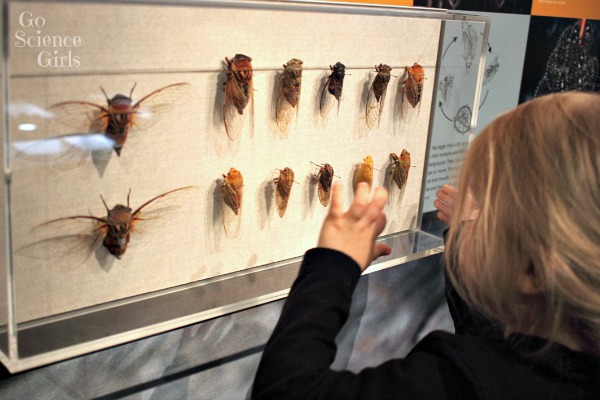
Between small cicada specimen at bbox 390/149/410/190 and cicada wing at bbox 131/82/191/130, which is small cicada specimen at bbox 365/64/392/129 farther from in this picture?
cicada wing at bbox 131/82/191/130

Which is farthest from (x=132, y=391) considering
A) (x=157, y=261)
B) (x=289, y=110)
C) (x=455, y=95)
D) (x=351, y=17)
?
(x=455, y=95)

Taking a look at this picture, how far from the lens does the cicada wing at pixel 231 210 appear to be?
1498 mm

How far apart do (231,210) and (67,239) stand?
41 centimetres

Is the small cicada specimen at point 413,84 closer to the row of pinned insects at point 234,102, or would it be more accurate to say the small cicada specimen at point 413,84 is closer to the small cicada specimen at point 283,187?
the row of pinned insects at point 234,102

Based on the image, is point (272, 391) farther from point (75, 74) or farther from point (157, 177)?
point (75, 74)

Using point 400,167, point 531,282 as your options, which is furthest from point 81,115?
point 400,167

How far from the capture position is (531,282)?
3.67 feet

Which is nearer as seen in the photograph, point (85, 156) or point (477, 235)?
point (477, 235)

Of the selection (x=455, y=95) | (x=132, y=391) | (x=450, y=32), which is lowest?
(x=132, y=391)

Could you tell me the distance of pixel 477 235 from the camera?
1.14m

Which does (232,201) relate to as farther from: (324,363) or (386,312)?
(386,312)

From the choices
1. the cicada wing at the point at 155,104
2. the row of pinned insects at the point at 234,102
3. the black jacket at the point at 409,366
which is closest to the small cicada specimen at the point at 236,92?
the row of pinned insects at the point at 234,102

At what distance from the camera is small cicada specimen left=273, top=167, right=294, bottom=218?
161 cm

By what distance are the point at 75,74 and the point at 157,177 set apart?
11.3 inches
